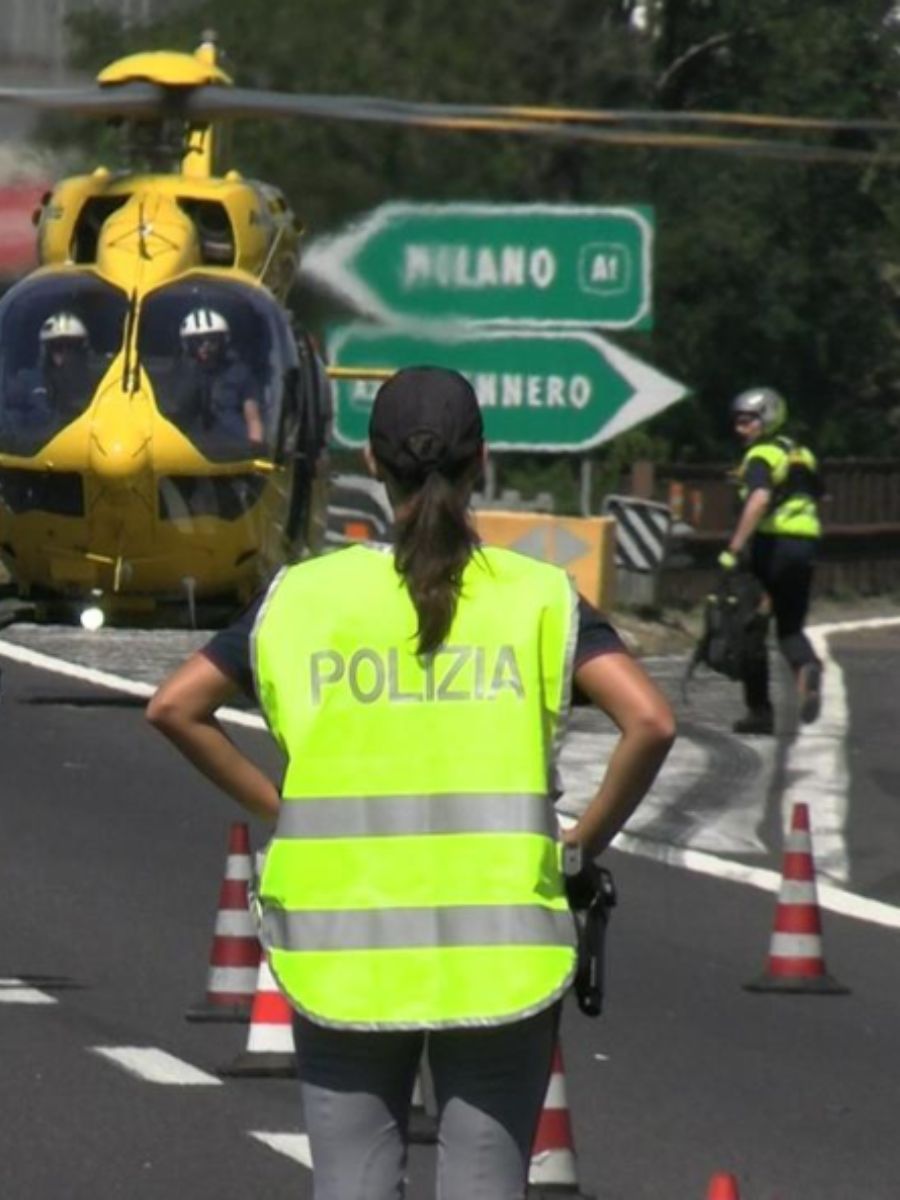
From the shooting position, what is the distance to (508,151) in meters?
36.4

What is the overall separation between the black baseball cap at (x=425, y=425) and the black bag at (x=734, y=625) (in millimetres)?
14307

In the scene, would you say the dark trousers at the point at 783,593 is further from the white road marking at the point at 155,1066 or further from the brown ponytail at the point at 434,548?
the brown ponytail at the point at 434,548

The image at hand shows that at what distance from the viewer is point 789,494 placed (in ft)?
65.7

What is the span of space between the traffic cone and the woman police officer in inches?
244

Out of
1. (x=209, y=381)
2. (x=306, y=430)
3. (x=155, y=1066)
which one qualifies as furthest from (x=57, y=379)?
(x=155, y=1066)

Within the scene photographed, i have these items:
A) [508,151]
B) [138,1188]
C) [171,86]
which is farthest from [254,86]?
[138,1188]

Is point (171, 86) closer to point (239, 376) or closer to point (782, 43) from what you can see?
point (239, 376)

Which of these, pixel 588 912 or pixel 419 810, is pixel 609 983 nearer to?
pixel 588 912

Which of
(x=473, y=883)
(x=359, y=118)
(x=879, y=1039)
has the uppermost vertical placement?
(x=359, y=118)

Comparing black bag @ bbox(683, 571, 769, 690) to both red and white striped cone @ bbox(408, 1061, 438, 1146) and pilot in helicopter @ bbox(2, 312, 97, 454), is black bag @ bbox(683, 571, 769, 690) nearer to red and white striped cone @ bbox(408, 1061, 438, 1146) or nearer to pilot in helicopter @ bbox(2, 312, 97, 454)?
pilot in helicopter @ bbox(2, 312, 97, 454)

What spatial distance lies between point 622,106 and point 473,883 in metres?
35.7

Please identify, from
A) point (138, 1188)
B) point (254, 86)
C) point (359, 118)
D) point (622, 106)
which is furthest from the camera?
point (622, 106)

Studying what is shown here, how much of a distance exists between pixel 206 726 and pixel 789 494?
1451 centimetres

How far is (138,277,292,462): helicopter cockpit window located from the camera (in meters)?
19.0
